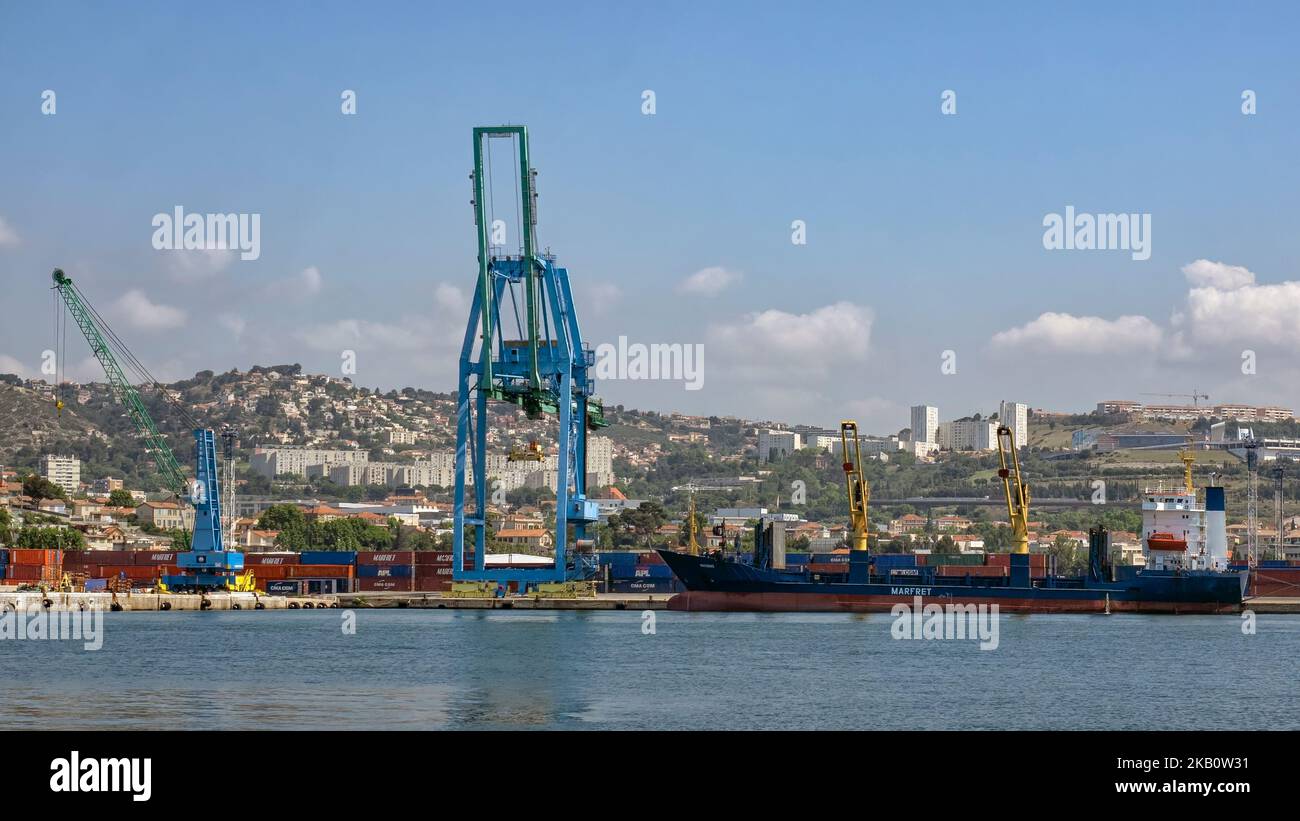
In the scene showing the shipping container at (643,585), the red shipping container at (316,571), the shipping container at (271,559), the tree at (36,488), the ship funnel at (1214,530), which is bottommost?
the shipping container at (643,585)

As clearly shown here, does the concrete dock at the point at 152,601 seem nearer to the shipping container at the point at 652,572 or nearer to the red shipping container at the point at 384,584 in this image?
the red shipping container at the point at 384,584

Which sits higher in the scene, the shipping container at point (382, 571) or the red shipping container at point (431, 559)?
the red shipping container at point (431, 559)

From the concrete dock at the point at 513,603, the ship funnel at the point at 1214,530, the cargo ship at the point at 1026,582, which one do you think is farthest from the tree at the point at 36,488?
the ship funnel at the point at 1214,530

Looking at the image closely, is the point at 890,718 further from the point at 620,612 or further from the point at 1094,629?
the point at 620,612

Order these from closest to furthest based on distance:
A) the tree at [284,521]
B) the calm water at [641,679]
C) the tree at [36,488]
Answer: the calm water at [641,679] < the tree at [284,521] < the tree at [36,488]

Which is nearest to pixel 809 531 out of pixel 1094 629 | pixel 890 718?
pixel 1094 629

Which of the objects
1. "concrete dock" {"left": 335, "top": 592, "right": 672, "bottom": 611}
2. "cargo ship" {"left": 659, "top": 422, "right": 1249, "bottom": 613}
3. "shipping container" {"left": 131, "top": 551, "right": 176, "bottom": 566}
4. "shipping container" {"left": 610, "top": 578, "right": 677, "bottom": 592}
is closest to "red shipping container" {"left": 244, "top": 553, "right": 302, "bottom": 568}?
"shipping container" {"left": 131, "top": 551, "right": 176, "bottom": 566}
